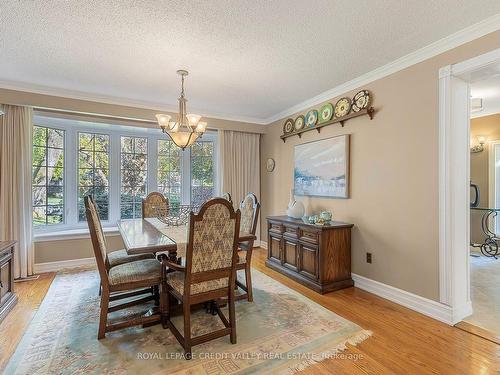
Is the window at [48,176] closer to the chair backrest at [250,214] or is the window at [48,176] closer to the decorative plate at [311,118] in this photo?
the chair backrest at [250,214]

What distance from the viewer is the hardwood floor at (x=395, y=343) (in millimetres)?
1777

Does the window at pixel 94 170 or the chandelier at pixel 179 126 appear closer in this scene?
the chandelier at pixel 179 126

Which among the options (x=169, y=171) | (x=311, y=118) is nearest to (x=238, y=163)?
(x=169, y=171)

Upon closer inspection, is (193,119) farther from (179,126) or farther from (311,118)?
(311,118)

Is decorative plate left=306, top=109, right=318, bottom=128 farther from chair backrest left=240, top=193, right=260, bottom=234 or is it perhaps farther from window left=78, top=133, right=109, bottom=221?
window left=78, top=133, right=109, bottom=221

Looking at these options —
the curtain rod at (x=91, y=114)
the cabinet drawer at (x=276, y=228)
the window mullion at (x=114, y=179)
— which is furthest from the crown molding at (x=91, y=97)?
the cabinet drawer at (x=276, y=228)

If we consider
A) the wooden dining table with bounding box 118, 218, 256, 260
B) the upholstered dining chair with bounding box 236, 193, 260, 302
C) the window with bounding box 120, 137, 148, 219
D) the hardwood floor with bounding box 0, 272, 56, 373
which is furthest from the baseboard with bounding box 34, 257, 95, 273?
the upholstered dining chair with bounding box 236, 193, 260, 302

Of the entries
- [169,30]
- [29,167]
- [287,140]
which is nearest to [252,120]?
[287,140]

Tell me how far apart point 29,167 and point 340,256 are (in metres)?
4.19

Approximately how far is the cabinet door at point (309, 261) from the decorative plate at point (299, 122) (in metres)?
1.90

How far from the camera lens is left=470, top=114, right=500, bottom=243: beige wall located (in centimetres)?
483

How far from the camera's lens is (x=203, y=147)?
16.8ft

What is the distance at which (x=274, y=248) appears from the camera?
154 inches

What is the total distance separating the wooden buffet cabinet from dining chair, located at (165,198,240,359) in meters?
1.38
